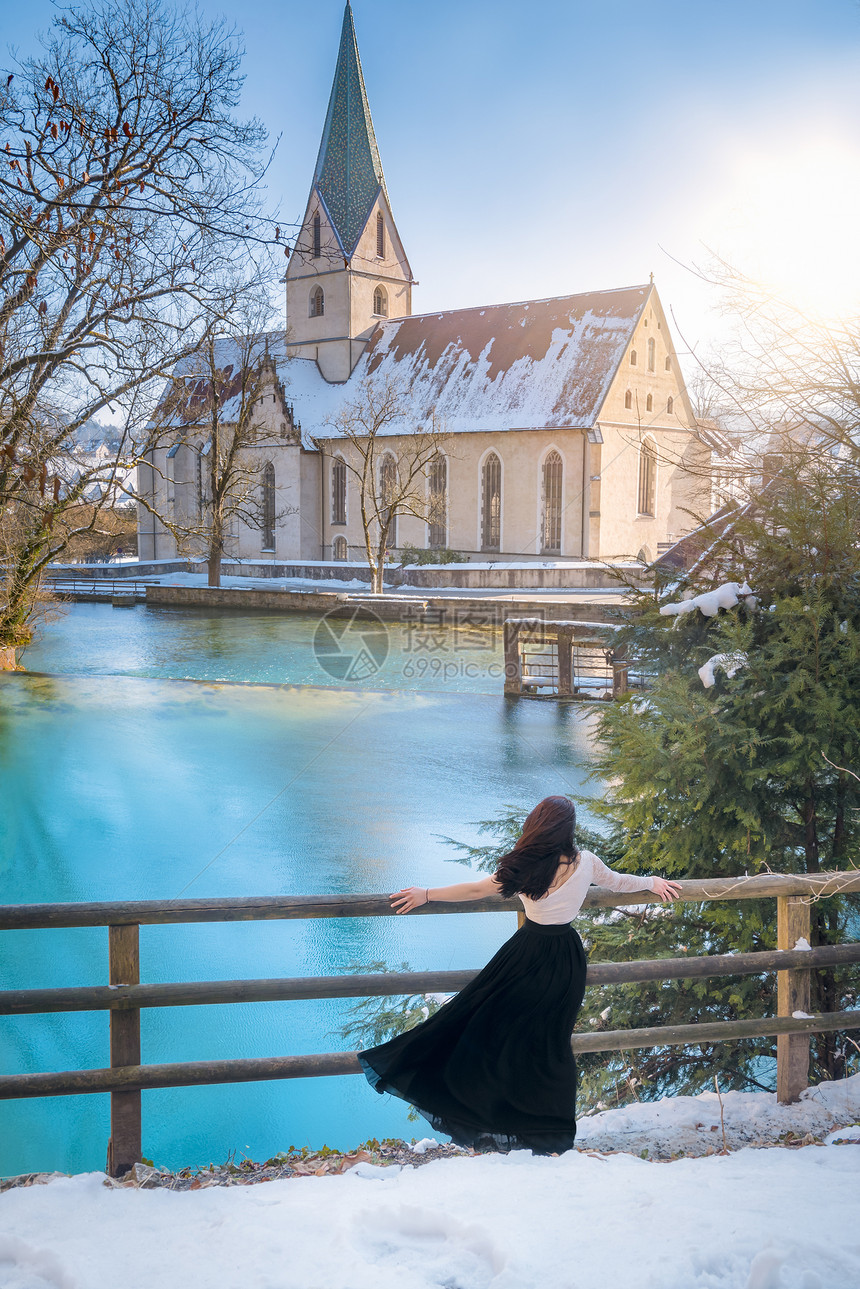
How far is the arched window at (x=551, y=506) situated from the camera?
38156 millimetres

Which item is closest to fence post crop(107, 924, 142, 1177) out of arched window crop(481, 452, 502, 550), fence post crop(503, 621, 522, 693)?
fence post crop(503, 621, 522, 693)

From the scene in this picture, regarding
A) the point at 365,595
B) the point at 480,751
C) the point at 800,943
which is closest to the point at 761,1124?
the point at 800,943

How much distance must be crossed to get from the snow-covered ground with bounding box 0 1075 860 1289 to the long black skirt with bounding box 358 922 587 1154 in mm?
116

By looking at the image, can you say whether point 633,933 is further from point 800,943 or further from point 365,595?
point 365,595

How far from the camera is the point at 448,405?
40.5 meters

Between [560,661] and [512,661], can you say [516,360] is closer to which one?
[512,661]

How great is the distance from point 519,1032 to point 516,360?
3903cm

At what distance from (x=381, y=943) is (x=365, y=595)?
21689 millimetres

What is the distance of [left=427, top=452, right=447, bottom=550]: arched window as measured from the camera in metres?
40.3

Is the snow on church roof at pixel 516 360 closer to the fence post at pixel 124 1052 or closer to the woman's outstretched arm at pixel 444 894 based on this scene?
the woman's outstretched arm at pixel 444 894

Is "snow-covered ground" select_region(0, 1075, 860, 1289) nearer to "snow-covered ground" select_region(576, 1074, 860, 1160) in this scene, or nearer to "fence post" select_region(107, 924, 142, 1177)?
"fence post" select_region(107, 924, 142, 1177)

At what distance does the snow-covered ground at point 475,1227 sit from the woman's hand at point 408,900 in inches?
34.4

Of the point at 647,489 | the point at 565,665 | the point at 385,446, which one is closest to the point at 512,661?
the point at 565,665

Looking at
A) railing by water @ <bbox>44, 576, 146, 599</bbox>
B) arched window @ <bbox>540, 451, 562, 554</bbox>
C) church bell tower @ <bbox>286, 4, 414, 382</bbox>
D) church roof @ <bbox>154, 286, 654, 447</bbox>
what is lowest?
railing by water @ <bbox>44, 576, 146, 599</bbox>
